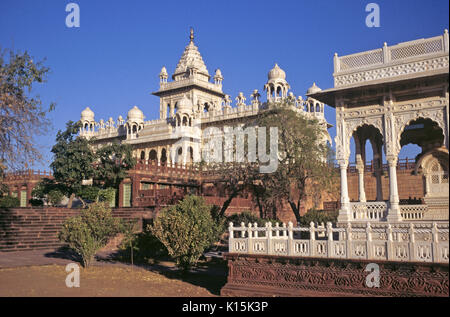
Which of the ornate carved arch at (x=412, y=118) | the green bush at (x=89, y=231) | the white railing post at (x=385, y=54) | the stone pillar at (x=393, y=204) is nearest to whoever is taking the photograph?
the ornate carved arch at (x=412, y=118)

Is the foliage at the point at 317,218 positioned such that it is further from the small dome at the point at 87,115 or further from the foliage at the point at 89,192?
the small dome at the point at 87,115

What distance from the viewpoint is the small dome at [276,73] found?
39594 mm

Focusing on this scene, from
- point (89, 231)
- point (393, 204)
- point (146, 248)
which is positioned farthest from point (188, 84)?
point (393, 204)

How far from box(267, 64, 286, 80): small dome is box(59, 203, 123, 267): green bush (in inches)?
1019

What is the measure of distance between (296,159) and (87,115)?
38.8 meters

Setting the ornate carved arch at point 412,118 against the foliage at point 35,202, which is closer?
the ornate carved arch at point 412,118

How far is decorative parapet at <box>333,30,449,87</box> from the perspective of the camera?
43.0 feet

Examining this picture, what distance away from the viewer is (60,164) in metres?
32.0

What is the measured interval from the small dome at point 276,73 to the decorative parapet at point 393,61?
24.9 m

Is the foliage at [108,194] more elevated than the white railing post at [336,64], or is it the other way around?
the white railing post at [336,64]

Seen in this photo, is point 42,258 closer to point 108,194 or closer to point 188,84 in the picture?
point 108,194

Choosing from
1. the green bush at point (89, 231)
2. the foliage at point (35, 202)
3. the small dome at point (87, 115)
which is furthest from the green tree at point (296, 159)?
the small dome at point (87, 115)

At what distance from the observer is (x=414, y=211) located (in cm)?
1433
